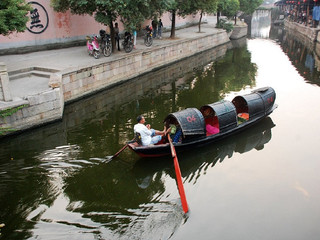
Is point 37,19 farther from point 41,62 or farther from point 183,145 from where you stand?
point 183,145

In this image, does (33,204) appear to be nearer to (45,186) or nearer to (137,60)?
(45,186)

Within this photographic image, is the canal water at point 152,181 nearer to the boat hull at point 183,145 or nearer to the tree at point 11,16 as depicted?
the boat hull at point 183,145

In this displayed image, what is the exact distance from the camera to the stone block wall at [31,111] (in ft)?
33.3

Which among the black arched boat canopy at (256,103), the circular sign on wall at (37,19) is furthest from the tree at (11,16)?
the black arched boat canopy at (256,103)

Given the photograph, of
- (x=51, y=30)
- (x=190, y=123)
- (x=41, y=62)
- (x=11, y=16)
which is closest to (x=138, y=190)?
(x=190, y=123)

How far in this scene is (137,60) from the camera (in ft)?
60.4

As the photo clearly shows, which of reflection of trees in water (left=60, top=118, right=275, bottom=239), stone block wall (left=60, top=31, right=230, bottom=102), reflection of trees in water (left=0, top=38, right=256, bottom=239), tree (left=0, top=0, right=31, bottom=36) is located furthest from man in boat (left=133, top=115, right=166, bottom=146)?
tree (left=0, top=0, right=31, bottom=36)

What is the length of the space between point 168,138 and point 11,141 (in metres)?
5.47

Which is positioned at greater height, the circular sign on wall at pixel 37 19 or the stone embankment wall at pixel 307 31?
the circular sign on wall at pixel 37 19

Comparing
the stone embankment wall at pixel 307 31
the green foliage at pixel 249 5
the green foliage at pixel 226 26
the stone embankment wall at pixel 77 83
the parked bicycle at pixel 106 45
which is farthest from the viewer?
the green foliage at pixel 249 5

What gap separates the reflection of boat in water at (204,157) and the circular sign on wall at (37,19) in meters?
12.9

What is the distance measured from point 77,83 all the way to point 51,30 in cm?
697

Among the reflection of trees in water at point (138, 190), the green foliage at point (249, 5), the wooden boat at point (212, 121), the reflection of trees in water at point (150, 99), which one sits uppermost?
the green foliage at point (249, 5)

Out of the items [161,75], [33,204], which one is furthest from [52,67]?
[33,204]
